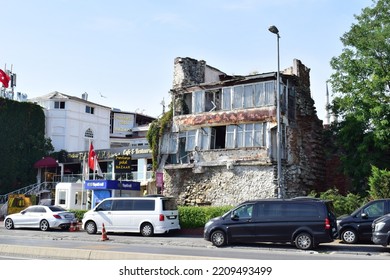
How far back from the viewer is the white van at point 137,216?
80.2 ft

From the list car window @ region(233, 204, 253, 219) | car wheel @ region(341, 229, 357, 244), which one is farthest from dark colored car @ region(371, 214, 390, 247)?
car window @ region(233, 204, 253, 219)

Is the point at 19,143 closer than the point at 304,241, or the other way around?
the point at 304,241

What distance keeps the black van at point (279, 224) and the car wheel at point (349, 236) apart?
5.63 feet

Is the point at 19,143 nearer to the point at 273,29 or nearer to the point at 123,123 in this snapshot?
the point at 123,123

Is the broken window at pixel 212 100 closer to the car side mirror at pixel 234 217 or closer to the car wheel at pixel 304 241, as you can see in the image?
the car side mirror at pixel 234 217

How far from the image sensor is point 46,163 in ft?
155

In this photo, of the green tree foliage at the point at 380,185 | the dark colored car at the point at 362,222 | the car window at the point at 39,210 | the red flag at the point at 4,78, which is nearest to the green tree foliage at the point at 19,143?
the red flag at the point at 4,78

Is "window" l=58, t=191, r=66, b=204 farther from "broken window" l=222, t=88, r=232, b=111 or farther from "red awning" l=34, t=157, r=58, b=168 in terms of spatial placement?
"broken window" l=222, t=88, r=232, b=111

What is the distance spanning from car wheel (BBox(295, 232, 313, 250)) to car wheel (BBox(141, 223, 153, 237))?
343 inches

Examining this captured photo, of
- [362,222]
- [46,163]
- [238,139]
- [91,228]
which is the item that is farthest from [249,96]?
[46,163]

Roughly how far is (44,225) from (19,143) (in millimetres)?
22787

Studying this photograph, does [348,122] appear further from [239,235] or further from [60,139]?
[60,139]

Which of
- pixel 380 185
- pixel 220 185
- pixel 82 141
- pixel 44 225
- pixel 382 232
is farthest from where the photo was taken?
pixel 82 141

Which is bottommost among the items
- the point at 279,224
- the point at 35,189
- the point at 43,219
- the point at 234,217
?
the point at 43,219
